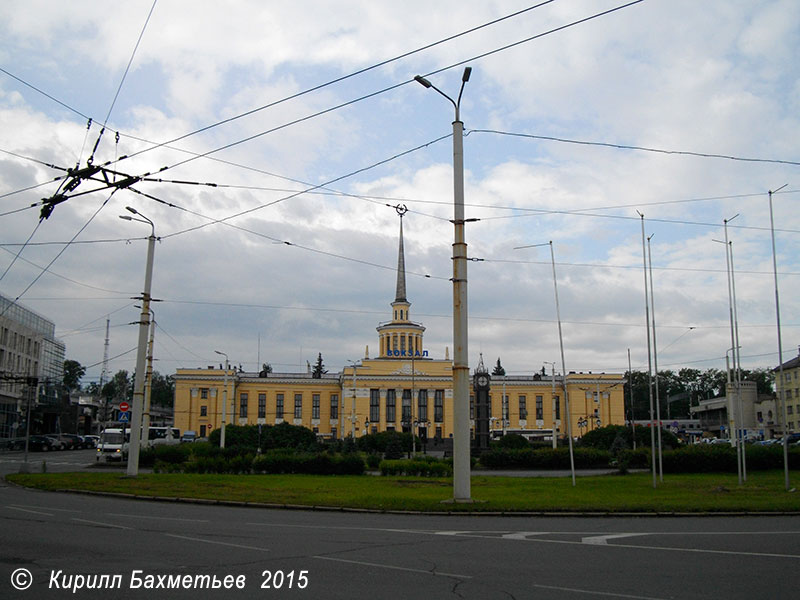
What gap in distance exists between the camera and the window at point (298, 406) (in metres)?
108

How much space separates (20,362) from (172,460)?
55.3m

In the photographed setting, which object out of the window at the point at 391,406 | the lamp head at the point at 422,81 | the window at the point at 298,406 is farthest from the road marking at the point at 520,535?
the window at the point at 298,406

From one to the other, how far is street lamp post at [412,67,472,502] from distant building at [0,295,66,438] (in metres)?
59.5

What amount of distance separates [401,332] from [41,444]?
50709 mm

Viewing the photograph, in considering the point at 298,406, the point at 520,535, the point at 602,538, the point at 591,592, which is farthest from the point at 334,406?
the point at 591,592

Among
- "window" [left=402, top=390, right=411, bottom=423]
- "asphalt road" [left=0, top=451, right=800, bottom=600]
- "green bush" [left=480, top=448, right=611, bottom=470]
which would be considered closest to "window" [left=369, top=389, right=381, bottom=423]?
"window" [left=402, top=390, right=411, bottom=423]

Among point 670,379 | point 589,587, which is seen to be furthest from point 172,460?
point 670,379

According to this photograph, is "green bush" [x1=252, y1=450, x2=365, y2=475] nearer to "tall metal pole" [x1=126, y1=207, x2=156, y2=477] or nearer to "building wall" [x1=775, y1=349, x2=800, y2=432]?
"tall metal pole" [x1=126, y1=207, x2=156, y2=477]

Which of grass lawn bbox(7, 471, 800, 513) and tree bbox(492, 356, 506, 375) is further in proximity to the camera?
tree bbox(492, 356, 506, 375)

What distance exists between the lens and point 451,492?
24859mm

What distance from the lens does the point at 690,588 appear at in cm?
892

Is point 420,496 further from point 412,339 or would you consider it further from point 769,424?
point 769,424

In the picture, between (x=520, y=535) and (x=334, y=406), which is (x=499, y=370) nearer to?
(x=334, y=406)

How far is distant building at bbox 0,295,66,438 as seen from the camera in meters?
79.0
